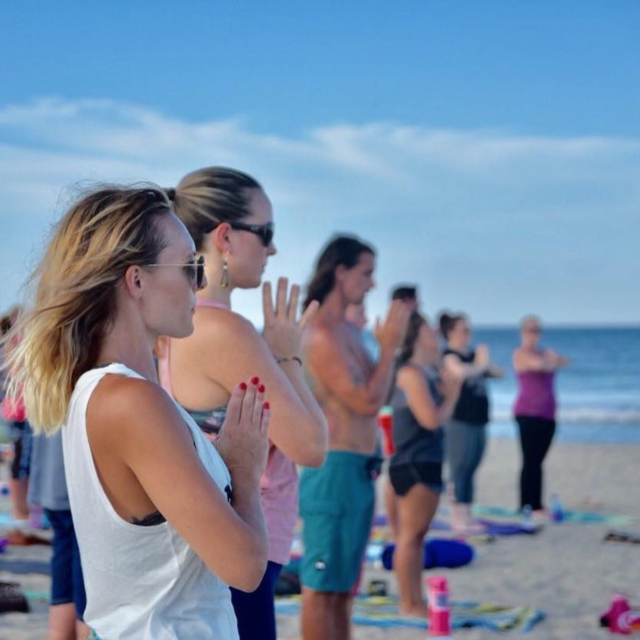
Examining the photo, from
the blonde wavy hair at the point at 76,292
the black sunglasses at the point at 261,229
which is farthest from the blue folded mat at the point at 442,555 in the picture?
the blonde wavy hair at the point at 76,292

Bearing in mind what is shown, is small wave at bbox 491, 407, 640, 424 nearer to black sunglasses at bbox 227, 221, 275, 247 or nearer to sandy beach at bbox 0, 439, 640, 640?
sandy beach at bbox 0, 439, 640, 640

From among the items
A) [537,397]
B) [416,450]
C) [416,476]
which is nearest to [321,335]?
[416,476]

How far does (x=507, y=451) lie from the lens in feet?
63.3

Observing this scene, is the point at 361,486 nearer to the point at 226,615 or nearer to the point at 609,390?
the point at 226,615

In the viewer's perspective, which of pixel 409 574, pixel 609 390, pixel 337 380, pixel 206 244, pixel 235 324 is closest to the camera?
pixel 235 324

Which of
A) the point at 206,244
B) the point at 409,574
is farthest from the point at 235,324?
the point at 409,574

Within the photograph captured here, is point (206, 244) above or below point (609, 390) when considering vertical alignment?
above

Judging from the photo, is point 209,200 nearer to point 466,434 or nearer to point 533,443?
point 466,434

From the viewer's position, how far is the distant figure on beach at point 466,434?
926 centimetres

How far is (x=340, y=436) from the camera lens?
4398 mm

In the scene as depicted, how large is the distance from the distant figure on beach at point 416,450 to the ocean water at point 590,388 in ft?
56.0

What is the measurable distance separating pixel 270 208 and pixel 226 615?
1376 mm

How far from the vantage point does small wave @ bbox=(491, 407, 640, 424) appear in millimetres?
27981

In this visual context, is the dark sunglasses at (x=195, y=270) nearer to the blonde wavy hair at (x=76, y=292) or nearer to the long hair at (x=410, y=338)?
the blonde wavy hair at (x=76, y=292)
